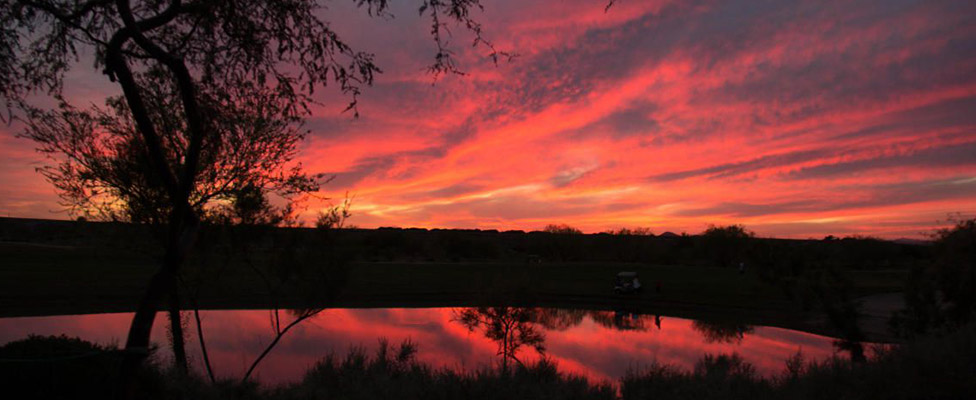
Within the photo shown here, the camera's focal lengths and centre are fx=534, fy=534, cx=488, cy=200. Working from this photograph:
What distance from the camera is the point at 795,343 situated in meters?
34.2

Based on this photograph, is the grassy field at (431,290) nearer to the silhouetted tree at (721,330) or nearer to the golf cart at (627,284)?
the golf cart at (627,284)

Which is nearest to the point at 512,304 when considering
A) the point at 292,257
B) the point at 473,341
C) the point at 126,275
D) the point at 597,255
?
the point at 473,341

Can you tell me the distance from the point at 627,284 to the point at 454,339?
86.5 feet

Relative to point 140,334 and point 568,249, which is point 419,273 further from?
point 140,334

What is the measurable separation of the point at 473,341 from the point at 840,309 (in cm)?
2081

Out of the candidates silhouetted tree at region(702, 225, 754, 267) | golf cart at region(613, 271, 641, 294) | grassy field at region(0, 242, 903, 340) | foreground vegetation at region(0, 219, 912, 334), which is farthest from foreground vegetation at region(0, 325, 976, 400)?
silhouetted tree at region(702, 225, 754, 267)

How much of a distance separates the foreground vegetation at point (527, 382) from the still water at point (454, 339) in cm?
979

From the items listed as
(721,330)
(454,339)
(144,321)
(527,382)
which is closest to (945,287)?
(527,382)

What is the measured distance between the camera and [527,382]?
1455cm

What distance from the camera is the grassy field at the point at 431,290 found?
3947 cm

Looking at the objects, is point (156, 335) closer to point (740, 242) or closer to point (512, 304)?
point (512, 304)

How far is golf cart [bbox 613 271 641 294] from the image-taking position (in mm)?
54688

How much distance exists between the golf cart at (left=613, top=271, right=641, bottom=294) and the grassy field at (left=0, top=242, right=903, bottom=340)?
0.71 m

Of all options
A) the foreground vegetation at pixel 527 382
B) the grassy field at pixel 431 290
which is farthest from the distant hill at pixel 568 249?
the foreground vegetation at pixel 527 382
